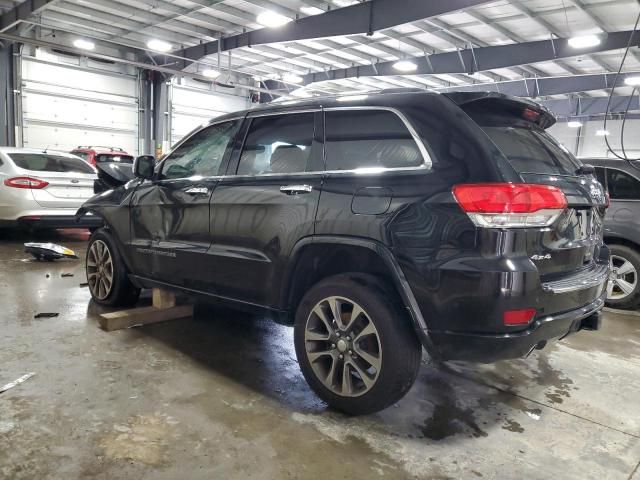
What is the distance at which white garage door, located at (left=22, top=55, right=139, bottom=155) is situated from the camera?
14570mm

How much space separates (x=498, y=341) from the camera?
2135 millimetres

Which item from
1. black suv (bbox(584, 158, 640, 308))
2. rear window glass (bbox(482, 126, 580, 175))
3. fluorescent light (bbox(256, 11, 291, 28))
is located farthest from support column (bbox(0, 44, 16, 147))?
rear window glass (bbox(482, 126, 580, 175))

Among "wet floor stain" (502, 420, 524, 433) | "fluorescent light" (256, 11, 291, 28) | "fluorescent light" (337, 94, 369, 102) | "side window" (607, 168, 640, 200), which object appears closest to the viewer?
"wet floor stain" (502, 420, 524, 433)

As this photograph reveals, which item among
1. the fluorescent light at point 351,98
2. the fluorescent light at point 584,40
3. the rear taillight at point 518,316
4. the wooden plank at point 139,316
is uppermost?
the fluorescent light at point 584,40

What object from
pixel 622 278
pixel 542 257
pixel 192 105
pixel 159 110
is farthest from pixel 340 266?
pixel 192 105

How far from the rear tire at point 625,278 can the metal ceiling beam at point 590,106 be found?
15.0 meters

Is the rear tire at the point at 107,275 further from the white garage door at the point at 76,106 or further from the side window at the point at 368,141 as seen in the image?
the white garage door at the point at 76,106

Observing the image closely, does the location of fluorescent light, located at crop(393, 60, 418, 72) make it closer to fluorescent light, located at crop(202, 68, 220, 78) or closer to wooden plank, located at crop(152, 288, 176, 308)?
fluorescent light, located at crop(202, 68, 220, 78)

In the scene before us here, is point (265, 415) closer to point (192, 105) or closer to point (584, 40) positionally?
point (584, 40)

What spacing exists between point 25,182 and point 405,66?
397 inches

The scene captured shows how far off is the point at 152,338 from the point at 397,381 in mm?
2041

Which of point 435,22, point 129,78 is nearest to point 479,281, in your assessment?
point 435,22

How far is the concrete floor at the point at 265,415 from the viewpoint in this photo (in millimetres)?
2135

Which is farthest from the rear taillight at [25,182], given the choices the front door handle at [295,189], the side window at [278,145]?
the front door handle at [295,189]
